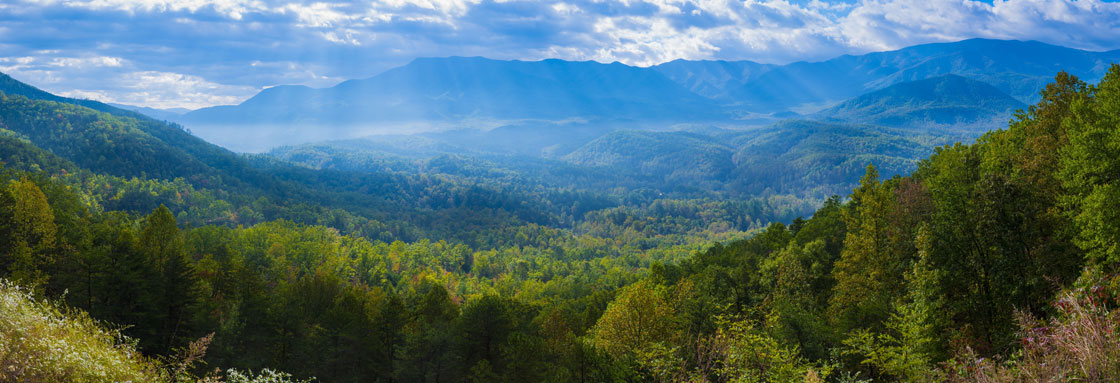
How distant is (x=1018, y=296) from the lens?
21.3m

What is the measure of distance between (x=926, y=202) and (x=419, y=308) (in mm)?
37869

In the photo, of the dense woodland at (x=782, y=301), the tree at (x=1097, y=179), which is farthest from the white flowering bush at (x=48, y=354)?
the tree at (x=1097, y=179)

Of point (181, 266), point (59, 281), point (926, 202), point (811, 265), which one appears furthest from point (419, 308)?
point (926, 202)

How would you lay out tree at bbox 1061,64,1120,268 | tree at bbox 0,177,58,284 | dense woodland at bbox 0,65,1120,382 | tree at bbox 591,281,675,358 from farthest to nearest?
tree at bbox 0,177,58,284, tree at bbox 591,281,675,358, dense woodland at bbox 0,65,1120,382, tree at bbox 1061,64,1120,268

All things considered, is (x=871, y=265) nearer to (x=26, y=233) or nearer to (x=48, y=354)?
(x=48, y=354)

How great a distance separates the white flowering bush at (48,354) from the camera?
1497 cm

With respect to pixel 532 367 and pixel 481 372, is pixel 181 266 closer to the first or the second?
pixel 481 372

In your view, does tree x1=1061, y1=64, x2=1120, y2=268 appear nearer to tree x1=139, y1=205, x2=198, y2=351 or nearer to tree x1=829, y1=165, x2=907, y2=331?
tree x1=829, y1=165, x2=907, y2=331

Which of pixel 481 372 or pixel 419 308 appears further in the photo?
pixel 419 308

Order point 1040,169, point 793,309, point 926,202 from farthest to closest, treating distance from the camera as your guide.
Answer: point 926,202, point 793,309, point 1040,169

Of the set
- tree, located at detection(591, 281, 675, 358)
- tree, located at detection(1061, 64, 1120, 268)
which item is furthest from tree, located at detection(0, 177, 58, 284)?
tree, located at detection(1061, 64, 1120, 268)

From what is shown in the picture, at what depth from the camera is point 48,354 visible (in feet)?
50.1

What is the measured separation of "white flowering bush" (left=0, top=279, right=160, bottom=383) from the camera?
14969 mm

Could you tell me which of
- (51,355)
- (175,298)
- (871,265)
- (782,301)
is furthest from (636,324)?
(175,298)
